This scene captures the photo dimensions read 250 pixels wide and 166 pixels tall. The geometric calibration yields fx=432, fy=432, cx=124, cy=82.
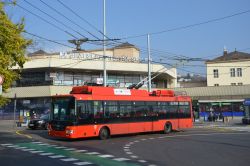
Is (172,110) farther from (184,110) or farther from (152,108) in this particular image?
(152,108)

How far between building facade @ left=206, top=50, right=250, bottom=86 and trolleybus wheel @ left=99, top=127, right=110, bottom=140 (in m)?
61.7

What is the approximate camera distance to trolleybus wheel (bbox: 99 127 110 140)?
24697 millimetres

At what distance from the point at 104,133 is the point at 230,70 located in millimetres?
64316

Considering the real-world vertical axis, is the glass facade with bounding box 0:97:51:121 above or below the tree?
below

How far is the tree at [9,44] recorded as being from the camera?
64.4 ft

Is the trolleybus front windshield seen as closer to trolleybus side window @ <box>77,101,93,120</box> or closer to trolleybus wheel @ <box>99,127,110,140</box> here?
trolleybus side window @ <box>77,101,93,120</box>

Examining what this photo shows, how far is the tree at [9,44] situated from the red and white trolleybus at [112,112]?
3524mm

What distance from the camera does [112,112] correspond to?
2578 centimetres

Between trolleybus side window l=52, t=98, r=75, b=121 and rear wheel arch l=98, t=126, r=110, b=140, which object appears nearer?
trolleybus side window l=52, t=98, r=75, b=121

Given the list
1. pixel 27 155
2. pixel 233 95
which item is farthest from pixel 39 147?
pixel 233 95

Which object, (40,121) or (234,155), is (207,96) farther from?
(234,155)

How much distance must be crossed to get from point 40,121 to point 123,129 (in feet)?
39.8

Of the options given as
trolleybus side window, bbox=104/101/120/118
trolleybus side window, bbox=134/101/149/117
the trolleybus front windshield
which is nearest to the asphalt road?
the trolleybus front windshield

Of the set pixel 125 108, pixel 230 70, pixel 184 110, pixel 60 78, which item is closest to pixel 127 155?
pixel 125 108
